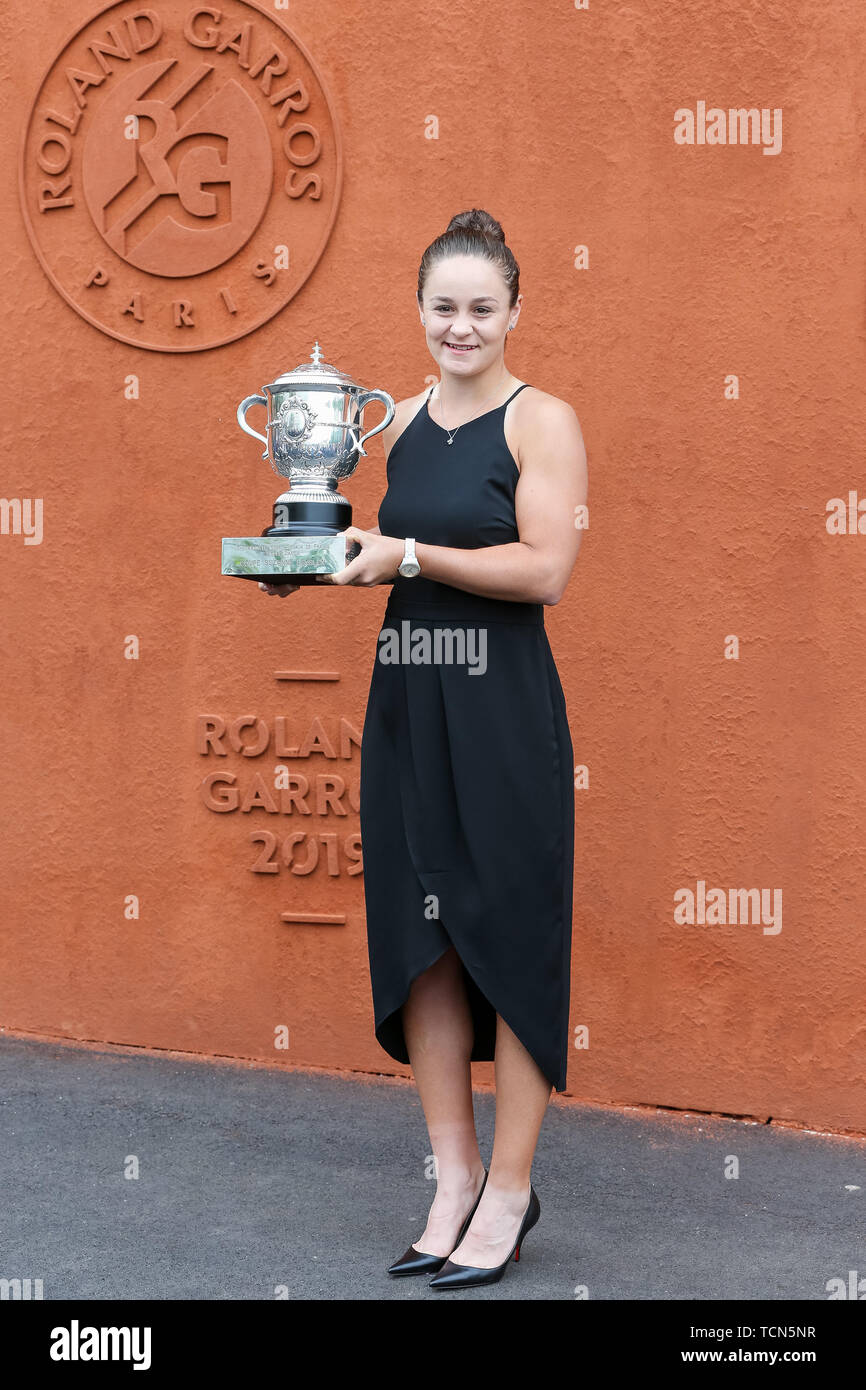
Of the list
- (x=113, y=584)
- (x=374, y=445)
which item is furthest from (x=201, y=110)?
(x=113, y=584)

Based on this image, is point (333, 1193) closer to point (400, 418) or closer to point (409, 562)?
point (409, 562)

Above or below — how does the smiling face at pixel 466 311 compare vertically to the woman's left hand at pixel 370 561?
above

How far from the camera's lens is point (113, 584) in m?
4.57

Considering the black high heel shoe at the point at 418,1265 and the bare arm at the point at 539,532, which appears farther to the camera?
the black high heel shoe at the point at 418,1265

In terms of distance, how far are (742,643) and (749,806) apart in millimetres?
450

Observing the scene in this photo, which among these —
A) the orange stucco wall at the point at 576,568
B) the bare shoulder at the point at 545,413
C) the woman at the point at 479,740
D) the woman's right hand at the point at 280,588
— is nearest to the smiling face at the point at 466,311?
the woman at the point at 479,740

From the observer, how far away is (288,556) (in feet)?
9.27

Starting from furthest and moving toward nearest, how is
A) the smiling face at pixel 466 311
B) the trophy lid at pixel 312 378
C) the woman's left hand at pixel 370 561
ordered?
the trophy lid at pixel 312 378, the smiling face at pixel 466 311, the woman's left hand at pixel 370 561

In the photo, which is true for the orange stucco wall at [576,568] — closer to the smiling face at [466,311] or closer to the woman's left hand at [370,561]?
the smiling face at [466,311]

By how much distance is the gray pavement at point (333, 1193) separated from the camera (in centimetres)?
307

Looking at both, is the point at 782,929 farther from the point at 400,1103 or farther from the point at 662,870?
the point at 400,1103

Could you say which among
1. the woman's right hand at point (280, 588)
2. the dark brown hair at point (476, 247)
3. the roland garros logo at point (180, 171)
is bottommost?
the woman's right hand at point (280, 588)

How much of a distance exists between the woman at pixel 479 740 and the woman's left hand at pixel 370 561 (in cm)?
5

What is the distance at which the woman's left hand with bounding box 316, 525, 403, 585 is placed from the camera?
9.02 feet
